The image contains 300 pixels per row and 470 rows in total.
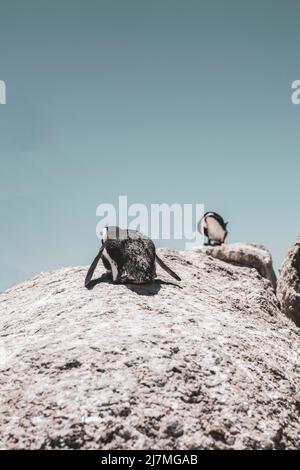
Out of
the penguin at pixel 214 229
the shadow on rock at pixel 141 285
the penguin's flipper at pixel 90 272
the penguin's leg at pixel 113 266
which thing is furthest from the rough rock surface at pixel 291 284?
the penguin at pixel 214 229

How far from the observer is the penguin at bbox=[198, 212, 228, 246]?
1455 cm

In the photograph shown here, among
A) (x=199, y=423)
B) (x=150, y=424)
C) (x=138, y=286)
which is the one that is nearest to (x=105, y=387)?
(x=150, y=424)

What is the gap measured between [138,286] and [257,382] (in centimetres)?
259

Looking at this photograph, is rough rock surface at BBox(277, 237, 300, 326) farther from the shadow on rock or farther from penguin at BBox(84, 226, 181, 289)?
the shadow on rock

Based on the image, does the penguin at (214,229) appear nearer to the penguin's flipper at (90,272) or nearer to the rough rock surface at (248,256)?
the rough rock surface at (248,256)

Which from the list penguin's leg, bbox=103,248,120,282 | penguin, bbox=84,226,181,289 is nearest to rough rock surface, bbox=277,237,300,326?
penguin, bbox=84,226,181,289

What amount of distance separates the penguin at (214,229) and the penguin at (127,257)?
745cm

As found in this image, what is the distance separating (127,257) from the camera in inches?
267

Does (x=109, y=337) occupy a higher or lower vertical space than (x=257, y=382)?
higher

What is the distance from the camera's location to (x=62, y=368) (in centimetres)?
426

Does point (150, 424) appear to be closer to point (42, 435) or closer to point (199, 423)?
point (199, 423)

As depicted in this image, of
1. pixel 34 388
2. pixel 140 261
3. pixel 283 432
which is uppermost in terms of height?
pixel 140 261

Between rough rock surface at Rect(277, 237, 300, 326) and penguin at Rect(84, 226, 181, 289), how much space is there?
8.07 feet
